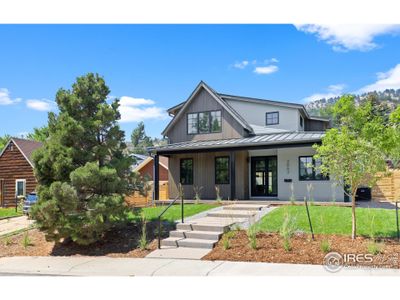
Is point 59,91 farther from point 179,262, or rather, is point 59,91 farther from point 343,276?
point 343,276

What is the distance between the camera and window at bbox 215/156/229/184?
61.2 ft

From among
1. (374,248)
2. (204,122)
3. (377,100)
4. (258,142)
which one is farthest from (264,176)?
(377,100)

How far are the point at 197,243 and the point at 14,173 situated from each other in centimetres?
2192

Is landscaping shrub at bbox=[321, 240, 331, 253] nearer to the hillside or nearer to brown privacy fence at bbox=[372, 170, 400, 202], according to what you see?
A: the hillside

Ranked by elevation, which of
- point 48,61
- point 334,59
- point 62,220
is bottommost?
point 62,220

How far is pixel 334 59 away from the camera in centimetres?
1620

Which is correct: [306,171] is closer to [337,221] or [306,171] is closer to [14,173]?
[337,221]

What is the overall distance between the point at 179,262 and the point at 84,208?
3560 mm

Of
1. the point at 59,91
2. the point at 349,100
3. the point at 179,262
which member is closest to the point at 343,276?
the point at 179,262

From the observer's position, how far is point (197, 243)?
9352mm

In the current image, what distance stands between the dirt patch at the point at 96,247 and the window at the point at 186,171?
26.8ft

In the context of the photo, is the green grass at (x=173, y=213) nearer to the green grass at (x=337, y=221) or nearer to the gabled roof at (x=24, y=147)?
the green grass at (x=337, y=221)

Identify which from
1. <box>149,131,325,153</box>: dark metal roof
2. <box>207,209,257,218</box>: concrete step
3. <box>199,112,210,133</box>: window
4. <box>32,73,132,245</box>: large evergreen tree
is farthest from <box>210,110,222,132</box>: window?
<box>32,73,132,245</box>: large evergreen tree
